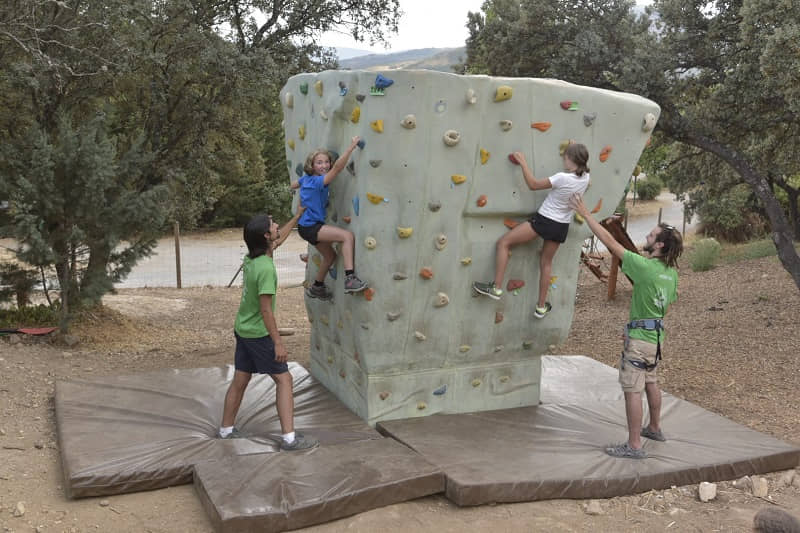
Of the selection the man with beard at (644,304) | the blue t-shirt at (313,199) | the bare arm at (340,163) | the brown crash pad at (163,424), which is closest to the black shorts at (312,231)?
the blue t-shirt at (313,199)

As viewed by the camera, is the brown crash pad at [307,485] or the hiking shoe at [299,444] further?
the hiking shoe at [299,444]

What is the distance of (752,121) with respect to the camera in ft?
35.7

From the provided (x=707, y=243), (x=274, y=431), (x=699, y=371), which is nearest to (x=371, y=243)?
(x=274, y=431)

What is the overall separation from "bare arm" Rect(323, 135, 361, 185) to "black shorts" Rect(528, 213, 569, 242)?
146 centimetres

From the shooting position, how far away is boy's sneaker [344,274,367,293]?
17.6 feet

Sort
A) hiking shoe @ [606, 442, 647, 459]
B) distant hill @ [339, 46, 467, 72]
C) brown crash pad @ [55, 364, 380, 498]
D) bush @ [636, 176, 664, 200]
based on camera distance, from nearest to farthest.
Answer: brown crash pad @ [55, 364, 380, 498] → hiking shoe @ [606, 442, 647, 459] → bush @ [636, 176, 664, 200] → distant hill @ [339, 46, 467, 72]

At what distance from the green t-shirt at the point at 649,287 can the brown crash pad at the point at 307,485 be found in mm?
1699

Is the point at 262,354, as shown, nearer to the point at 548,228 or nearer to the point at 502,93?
the point at 548,228

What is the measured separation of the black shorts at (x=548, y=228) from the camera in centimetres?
556

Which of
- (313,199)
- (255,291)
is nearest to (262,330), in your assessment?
(255,291)

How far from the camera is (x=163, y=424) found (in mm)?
5547

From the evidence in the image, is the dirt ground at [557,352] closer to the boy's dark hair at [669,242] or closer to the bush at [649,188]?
the boy's dark hair at [669,242]

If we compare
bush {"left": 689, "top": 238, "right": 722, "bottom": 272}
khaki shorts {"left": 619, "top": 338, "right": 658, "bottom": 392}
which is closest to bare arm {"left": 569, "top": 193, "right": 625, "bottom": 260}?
khaki shorts {"left": 619, "top": 338, "right": 658, "bottom": 392}

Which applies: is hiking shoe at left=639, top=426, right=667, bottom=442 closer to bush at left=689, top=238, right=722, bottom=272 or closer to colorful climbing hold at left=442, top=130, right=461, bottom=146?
colorful climbing hold at left=442, top=130, right=461, bottom=146
